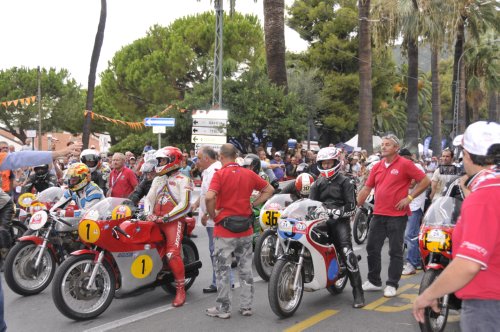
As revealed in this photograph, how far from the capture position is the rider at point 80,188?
23.8 feet

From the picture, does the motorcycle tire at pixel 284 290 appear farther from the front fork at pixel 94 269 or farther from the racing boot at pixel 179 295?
the front fork at pixel 94 269

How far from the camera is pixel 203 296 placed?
708cm

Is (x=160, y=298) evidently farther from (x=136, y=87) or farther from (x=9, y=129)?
(x=9, y=129)

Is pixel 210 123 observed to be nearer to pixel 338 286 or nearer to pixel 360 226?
pixel 360 226

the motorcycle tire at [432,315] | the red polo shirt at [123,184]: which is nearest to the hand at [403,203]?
the motorcycle tire at [432,315]

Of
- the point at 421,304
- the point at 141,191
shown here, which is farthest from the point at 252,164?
the point at 421,304

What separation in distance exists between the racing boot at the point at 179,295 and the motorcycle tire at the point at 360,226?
4.99 meters

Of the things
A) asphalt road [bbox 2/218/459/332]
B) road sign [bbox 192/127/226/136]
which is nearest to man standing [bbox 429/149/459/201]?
asphalt road [bbox 2/218/459/332]

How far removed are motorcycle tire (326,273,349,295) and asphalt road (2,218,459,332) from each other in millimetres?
69

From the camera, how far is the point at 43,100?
174 feet

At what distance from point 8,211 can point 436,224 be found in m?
3.84

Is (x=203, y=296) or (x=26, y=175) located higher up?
(x=26, y=175)

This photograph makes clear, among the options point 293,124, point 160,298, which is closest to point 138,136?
point 293,124

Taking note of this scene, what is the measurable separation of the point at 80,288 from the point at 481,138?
4.42 meters
